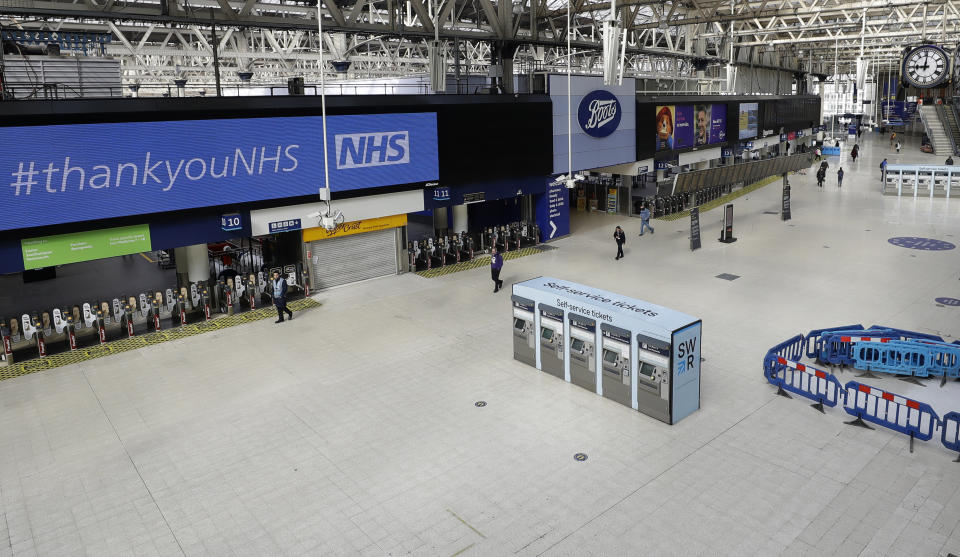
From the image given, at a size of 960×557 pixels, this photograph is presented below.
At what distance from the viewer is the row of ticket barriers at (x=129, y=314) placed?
48.7ft

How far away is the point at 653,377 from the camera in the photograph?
10.8 meters

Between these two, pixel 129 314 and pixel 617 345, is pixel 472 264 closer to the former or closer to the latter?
pixel 129 314

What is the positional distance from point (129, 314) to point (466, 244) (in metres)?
11.0

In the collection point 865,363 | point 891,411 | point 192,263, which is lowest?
point 891,411

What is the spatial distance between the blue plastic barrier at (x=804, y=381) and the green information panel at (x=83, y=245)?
45.1ft

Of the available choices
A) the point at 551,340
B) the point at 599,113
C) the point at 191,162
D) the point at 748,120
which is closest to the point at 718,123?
the point at 748,120

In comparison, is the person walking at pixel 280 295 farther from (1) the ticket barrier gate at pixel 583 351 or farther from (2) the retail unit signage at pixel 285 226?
(1) the ticket barrier gate at pixel 583 351

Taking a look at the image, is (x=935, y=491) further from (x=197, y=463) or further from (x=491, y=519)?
(x=197, y=463)

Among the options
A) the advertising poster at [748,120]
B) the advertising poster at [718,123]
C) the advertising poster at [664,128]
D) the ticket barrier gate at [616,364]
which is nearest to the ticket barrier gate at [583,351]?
the ticket barrier gate at [616,364]

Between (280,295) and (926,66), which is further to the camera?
(926,66)

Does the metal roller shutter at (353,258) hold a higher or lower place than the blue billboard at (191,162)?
lower

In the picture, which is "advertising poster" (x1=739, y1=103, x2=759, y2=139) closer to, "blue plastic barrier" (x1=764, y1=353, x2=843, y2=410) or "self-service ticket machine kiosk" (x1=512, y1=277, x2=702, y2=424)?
"blue plastic barrier" (x1=764, y1=353, x2=843, y2=410)

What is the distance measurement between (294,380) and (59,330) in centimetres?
609

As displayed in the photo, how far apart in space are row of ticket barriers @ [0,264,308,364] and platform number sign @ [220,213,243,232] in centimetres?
157
